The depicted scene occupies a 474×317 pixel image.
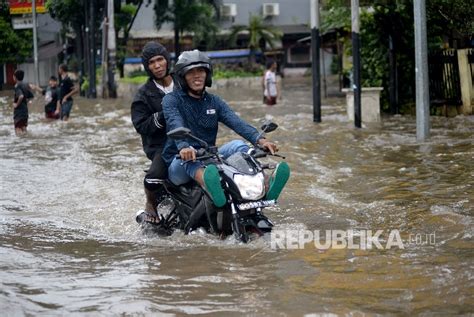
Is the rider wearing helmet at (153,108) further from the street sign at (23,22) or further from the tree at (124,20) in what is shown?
the street sign at (23,22)

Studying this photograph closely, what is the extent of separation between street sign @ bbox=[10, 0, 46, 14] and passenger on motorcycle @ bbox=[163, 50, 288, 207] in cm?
3123

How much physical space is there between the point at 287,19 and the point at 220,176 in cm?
5131

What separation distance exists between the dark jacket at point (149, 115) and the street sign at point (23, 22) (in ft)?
114

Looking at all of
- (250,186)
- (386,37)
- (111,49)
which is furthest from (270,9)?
(250,186)

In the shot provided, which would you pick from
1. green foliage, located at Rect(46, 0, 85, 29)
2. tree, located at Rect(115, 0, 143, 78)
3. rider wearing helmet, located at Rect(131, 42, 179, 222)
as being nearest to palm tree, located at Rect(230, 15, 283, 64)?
tree, located at Rect(115, 0, 143, 78)

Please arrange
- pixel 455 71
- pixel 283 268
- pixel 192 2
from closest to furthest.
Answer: pixel 283 268 → pixel 455 71 → pixel 192 2

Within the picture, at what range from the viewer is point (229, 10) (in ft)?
180

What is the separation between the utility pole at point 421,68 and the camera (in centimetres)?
1505


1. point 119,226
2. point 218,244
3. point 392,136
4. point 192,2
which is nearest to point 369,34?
point 392,136

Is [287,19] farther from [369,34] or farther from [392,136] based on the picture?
[392,136]

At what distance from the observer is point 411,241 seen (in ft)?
25.5

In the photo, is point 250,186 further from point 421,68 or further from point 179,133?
point 421,68

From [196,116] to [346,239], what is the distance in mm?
1604

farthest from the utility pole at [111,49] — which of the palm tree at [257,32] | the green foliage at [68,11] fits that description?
the palm tree at [257,32]
